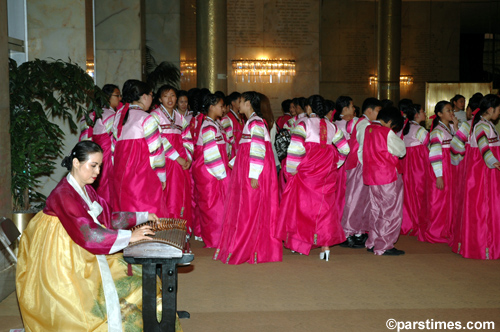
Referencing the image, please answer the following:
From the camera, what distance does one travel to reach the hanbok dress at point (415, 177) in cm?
718

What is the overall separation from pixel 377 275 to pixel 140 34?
586 centimetres

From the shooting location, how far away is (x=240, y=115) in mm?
8508

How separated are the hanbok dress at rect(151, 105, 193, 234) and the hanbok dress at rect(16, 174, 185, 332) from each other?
2.92 m

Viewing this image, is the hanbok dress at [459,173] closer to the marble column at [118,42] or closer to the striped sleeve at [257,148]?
the striped sleeve at [257,148]

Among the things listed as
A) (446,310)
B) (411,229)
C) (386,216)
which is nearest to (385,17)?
(411,229)

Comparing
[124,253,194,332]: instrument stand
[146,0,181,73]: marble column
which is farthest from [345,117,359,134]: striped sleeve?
[146,0,181,73]: marble column

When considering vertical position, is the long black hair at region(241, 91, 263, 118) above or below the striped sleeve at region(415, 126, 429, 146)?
above

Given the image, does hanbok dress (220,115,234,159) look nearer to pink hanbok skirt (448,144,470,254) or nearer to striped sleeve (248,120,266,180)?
striped sleeve (248,120,266,180)

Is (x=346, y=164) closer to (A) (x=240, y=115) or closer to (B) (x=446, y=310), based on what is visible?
(A) (x=240, y=115)

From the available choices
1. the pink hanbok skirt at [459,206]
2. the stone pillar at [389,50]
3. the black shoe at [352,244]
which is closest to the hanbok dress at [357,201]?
the black shoe at [352,244]

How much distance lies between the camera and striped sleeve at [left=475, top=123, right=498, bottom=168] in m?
5.70

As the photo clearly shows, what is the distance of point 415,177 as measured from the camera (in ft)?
23.8

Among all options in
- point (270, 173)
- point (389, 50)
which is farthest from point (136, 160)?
point (389, 50)

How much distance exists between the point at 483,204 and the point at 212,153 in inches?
111
